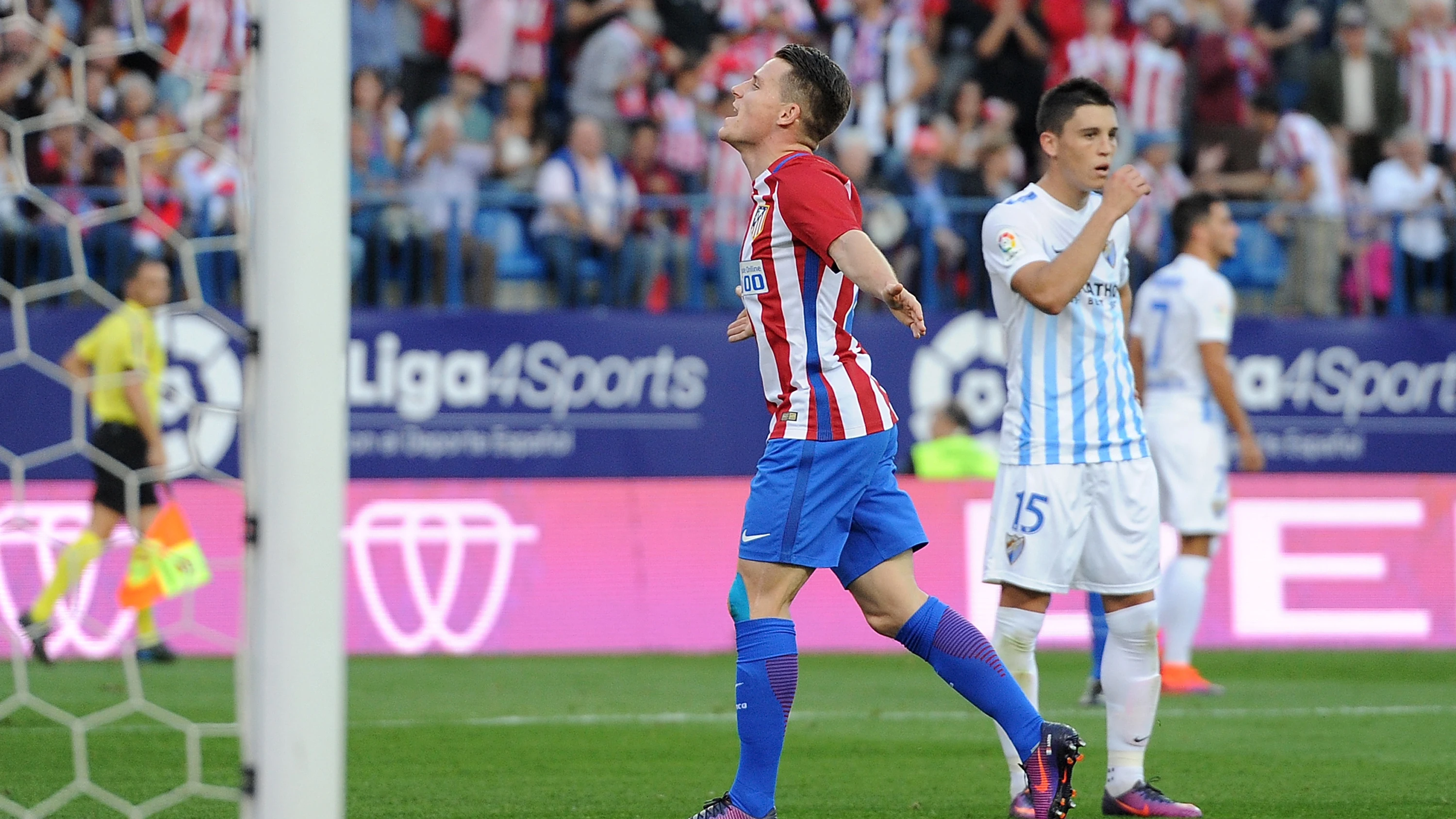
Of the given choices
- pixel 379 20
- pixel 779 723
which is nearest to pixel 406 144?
pixel 379 20

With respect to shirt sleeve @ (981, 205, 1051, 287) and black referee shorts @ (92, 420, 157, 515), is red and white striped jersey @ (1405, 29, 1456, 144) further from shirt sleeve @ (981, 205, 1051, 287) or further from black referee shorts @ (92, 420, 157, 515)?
shirt sleeve @ (981, 205, 1051, 287)

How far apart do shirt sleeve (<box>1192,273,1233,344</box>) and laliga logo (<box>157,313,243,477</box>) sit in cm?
646

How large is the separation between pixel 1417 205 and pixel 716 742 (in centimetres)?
973

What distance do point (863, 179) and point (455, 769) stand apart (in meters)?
8.36

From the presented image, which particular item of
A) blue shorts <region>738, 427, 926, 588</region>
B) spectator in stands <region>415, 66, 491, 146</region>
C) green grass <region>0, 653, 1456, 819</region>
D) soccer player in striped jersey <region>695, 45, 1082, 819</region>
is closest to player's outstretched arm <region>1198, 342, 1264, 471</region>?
green grass <region>0, 653, 1456, 819</region>

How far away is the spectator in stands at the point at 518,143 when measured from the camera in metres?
13.5

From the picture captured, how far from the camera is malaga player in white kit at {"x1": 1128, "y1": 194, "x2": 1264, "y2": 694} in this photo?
8.34 metres

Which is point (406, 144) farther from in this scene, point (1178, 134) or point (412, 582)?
point (1178, 134)

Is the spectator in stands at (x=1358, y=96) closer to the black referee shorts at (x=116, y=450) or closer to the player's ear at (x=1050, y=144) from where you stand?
the black referee shorts at (x=116, y=450)

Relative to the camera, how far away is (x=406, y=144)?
13.4 m

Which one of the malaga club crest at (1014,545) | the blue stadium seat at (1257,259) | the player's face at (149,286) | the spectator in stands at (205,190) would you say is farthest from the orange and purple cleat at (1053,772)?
the blue stadium seat at (1257,259)

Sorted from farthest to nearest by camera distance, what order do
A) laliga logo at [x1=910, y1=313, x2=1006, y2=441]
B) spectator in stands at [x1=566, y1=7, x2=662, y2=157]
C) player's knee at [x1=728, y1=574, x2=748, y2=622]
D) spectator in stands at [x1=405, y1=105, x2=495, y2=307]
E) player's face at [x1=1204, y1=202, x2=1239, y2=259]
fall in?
spectator in stands at [x1=566, y1=7, x2=662, y2=157] < laliga logo at [x1=910, y1=313, x2=1006, y2=441] < spectator in stands at [x1=405, y1=105, x2=495, y2=307] < player's face at [x1=1204, y1=202, x2=1239, y2=259] < player's knee at [x1=728, y1=574, x2=748, y2=622]

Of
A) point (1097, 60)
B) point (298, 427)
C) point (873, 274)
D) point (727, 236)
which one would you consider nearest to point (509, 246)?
point (727, 236)

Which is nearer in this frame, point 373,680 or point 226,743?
point 226,743
